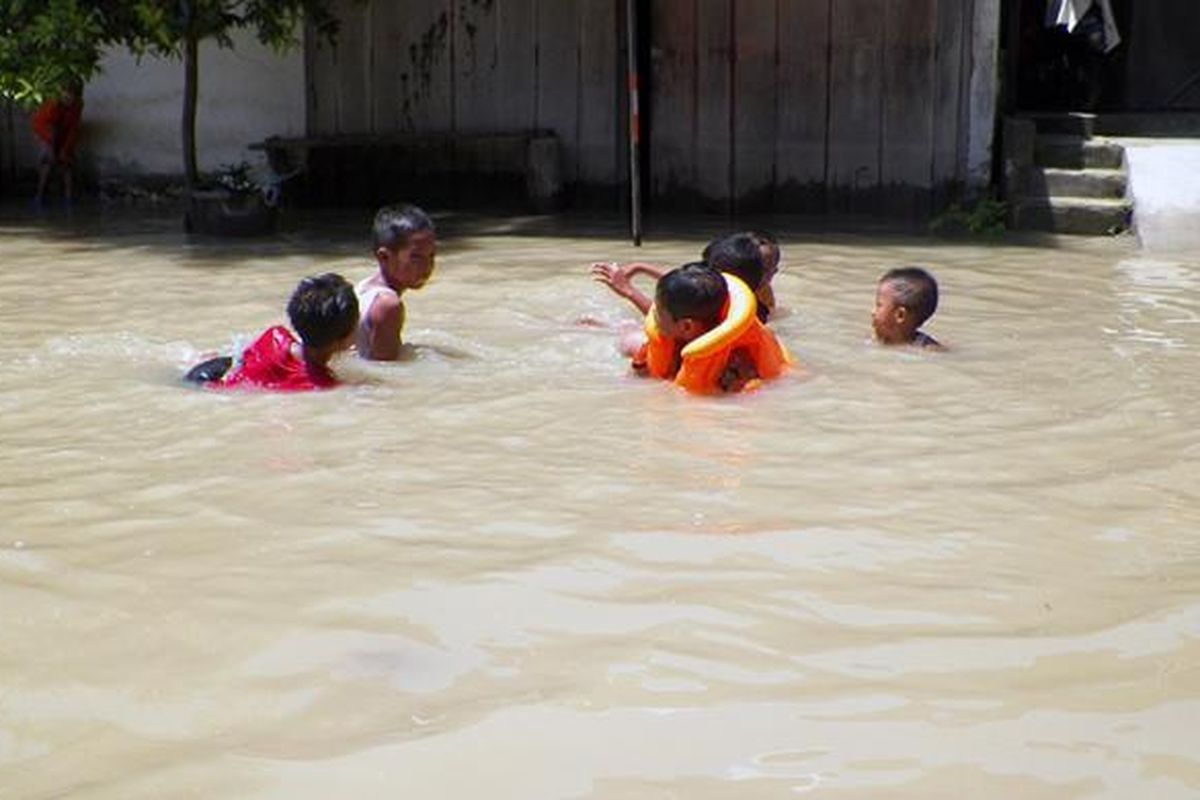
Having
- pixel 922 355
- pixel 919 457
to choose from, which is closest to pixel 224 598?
pixel 919 457

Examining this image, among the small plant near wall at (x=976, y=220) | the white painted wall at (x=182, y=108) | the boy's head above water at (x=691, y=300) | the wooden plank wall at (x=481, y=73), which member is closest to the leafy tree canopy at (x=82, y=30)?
the wooden plank wall at (x=481, y=73)

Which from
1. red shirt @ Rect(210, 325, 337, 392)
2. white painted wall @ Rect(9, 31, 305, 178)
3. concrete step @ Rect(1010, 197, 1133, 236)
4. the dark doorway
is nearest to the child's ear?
red shirt @ Rect(210, 325, 337, 392)

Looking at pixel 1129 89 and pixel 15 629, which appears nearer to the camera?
pixel 15 629

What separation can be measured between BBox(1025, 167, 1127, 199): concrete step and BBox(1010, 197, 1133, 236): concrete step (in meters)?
0.06

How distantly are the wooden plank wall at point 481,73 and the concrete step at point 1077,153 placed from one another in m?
3.15

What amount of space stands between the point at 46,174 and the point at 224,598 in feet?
34.3

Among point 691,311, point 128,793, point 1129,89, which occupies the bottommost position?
point 128,793

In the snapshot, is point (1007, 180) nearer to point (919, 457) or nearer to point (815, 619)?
point (919, 457)

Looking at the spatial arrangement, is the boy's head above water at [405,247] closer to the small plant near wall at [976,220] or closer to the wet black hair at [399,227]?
the wet black hair at [399,227]

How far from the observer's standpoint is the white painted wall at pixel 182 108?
1315cm

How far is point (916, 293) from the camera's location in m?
6.17

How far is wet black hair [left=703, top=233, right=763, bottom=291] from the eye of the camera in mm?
6121

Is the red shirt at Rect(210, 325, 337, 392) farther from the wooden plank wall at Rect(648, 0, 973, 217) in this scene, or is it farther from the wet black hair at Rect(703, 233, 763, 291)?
the wooden plank wall at Rect(648, 0, 973, 217)

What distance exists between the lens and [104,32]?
33.8 ft
